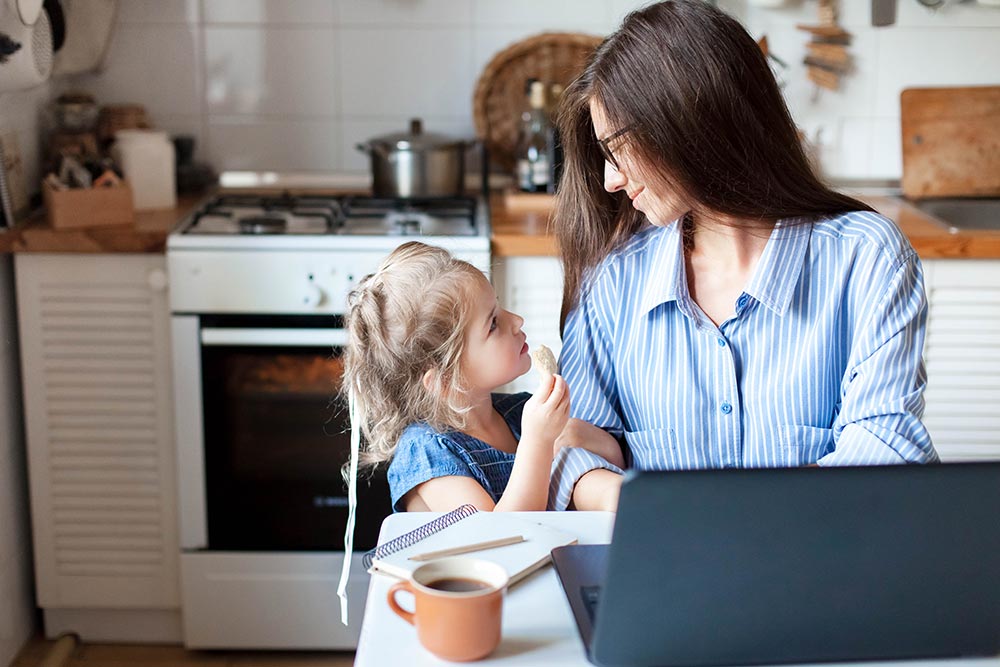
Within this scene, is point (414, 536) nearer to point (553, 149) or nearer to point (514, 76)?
point (553, 149)

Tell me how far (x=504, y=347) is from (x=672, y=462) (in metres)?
0.27

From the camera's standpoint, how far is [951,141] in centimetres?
286

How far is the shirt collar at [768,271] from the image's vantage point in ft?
4.86

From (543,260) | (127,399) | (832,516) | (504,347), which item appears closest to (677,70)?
(504,347)

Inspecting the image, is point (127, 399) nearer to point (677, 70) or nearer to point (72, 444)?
point (72, 444)

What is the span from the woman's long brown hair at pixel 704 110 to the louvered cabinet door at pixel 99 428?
4.52ft

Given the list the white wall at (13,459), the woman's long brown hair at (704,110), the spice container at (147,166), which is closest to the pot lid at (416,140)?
the spice container at (147,166)

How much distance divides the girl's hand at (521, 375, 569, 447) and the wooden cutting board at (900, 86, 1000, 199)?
1.82 m

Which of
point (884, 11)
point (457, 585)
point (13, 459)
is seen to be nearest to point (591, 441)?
point (457, 585)

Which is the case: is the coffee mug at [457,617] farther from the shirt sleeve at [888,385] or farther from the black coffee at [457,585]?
the shirt sleeve at [888,385]

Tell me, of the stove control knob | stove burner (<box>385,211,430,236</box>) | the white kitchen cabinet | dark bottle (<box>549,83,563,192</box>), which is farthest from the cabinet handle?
dark bottle (<box>549,83,563,192</box>)

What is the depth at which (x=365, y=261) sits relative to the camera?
242 cm

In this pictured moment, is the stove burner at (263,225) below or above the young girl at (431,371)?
above

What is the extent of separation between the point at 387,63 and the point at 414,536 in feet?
6.66
